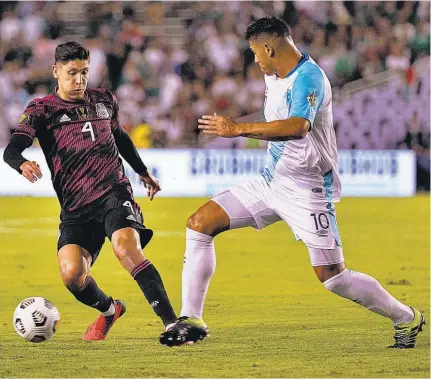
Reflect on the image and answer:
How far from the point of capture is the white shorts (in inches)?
280

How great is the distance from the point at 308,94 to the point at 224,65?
16.9 meters

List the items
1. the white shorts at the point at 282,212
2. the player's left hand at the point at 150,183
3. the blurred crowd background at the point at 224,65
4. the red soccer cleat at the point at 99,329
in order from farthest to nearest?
the blurred crowd background at the point at 224,65
the player's left hand at the point at 150,183
the red soccer cleat at the point at 99,329
the white shorts at the point at 282,212

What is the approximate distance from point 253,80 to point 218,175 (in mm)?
2712

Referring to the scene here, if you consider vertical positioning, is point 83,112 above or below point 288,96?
below

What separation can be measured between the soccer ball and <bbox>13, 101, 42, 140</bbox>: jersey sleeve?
3.86ft

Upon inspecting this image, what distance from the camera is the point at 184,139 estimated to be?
22.7 metres

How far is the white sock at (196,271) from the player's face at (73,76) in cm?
122

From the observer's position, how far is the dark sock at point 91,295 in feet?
24.2

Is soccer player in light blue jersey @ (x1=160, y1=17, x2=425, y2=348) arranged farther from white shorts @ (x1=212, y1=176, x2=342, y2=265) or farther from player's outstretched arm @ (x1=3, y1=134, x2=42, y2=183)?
player's outstretched arm @ (x1=3, y1=134, x2=42, y2=183)

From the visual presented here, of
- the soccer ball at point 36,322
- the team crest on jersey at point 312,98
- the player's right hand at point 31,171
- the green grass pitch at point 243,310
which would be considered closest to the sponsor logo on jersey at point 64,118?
the player's right hand at point 31,171

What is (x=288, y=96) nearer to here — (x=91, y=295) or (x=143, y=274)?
(x=143, y=274)

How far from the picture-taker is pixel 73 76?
745 cm

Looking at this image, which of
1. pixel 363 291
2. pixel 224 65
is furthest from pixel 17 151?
pixel 224 65

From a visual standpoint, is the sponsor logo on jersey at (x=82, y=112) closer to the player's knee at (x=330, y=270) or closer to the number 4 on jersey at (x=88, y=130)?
the number 4 on jersey at (x=88, y=130)
